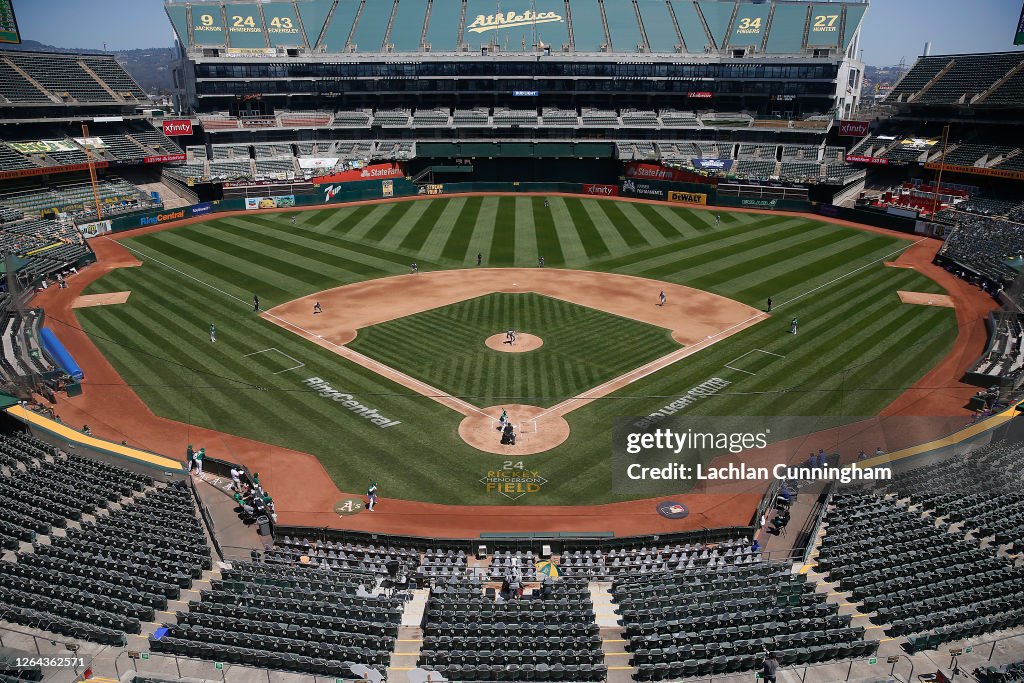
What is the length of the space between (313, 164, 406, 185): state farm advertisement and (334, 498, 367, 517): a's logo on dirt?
2399 inches

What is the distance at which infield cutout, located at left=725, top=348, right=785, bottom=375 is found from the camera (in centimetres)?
3716

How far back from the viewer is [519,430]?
31.6 meters

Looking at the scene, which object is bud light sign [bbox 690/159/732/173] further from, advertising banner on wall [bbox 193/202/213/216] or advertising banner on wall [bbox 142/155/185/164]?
advertising banner on wall [bbox 142/155/185/164]

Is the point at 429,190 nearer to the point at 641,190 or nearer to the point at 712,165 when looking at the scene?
the point at 641,190

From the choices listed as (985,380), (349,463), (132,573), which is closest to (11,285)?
(349,463)

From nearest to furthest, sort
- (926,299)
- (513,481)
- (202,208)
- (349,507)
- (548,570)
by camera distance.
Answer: (548,570) → (349,507) → (513,481) → (926,299) → (202,208)

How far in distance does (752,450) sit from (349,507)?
56.3 ft

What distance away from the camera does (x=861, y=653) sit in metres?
16.5

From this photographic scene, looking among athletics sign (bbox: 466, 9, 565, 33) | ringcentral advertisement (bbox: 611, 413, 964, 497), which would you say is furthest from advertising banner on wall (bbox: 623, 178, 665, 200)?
ringcentral advertisement (bbox: 611, 413, 964, 497)

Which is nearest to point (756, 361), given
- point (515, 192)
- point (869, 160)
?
point (869, 160)

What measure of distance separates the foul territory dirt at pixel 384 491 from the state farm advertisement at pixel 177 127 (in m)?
47.1

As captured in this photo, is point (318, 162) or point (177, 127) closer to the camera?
point (177, 127)

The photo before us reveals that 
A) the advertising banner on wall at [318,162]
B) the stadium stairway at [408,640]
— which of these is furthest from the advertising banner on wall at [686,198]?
the stadium stairway at [408,640]

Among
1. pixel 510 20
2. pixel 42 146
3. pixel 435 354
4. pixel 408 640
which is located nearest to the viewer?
pixel 408 640
